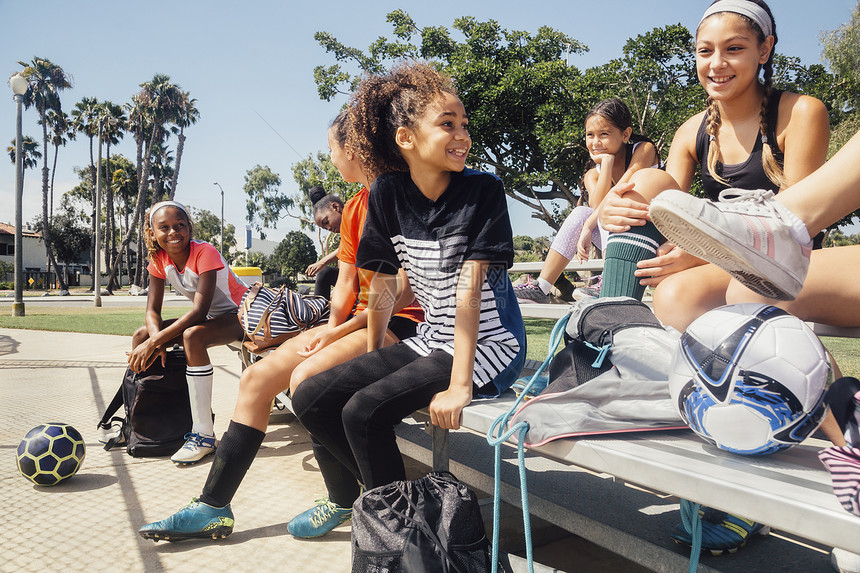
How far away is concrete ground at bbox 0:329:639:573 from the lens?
6.97ft

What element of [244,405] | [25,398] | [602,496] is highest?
[244,405]

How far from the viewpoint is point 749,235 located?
1235 millimetres

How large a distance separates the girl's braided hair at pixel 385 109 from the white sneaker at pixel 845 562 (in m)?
1.93

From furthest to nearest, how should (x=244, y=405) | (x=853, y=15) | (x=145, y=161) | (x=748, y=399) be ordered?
(x=145, y=161), (x=853, y=15), (x=244, y=405), (x=748, y=399)

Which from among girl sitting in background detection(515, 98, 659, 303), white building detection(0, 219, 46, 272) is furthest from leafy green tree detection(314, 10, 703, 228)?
white building detection(0, 219, 46, 272)

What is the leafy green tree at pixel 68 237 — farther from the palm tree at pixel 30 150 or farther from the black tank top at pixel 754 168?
the black tank top at pixel 754 168

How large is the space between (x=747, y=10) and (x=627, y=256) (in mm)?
931

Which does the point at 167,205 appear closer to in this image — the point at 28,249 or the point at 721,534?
the point at 721,534

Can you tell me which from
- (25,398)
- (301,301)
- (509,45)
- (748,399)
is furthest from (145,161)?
(748,399)

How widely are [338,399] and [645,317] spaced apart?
1079 mm

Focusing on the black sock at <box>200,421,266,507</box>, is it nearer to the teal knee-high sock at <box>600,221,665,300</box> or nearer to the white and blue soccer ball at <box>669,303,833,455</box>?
the teal knee-high sock at <box>600,221,665,300</box>

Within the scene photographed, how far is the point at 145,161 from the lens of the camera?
136 feet

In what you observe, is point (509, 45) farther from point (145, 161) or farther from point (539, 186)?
point (145, 161)

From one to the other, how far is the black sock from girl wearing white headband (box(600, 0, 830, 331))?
1.64 m
